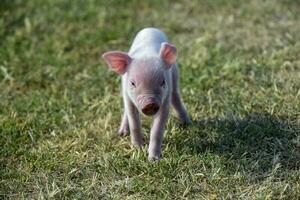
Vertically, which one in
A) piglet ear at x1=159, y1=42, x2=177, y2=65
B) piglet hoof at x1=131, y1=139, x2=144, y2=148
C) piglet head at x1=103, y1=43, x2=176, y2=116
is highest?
piglet ear at x1=159, y1=42, x2=177, y2=65

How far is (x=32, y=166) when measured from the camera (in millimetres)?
5098

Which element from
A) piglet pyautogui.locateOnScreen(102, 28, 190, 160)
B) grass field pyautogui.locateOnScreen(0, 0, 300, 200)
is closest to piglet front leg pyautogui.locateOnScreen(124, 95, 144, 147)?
piglet pyautogui.locateOnScreen(102, 28, 190, 160)

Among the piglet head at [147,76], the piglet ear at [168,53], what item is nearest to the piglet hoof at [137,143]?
the piglet head at [147,76]

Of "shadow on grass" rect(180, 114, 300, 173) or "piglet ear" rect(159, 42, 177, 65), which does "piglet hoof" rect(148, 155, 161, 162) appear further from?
"piglet ear" rect(159, 42, 177, 65)

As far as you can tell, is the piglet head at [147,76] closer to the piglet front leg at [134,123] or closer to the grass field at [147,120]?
the piglet front leg at [134,123]

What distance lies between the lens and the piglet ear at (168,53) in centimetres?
489

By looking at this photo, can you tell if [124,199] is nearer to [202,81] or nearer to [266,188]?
[266,188]

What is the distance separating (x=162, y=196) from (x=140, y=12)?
4.56 m

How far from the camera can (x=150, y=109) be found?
15.4ft

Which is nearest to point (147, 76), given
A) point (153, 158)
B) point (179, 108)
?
point (153, 158)

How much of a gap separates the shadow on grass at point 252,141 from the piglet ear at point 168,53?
0.80 m

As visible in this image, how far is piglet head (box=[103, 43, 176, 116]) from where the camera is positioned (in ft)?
15.4

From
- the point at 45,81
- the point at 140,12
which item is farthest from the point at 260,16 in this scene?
the point at 45,81

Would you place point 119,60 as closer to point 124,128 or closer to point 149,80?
point 149,80
